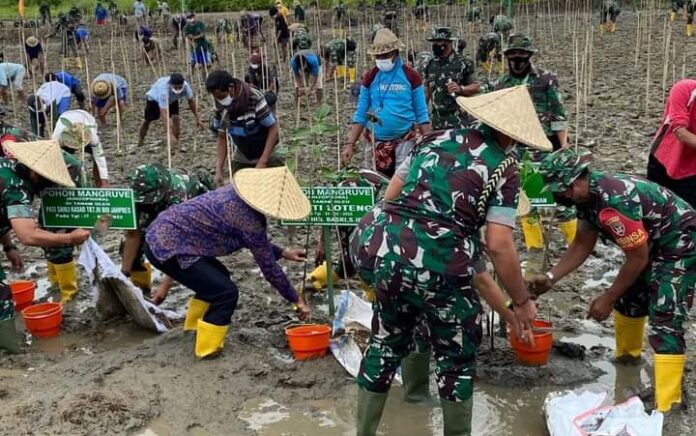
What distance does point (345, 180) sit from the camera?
4.87 metres

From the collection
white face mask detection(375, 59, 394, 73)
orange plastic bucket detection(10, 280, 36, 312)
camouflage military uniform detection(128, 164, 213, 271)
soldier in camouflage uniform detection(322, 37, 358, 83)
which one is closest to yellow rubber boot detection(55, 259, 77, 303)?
orange plastic bucket detection(10, 280, 36, 312)

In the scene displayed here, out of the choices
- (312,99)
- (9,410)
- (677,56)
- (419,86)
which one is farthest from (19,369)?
(677,56)

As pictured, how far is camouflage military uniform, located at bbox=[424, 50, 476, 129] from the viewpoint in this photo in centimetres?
630

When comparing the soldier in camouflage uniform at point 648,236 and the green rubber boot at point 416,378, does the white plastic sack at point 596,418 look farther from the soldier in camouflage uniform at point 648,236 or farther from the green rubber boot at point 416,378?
the green rubber boot at point 416,378

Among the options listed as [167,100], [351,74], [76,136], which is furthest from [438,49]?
[351,74]

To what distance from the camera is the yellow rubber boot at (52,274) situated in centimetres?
564

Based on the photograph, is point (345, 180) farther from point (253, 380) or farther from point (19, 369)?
point (19, 369)

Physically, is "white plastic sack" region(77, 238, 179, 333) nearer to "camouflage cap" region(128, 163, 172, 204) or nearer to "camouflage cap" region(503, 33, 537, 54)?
"camouflage cap" region(128, 163, 172, 204)

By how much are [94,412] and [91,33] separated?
25512 millimetres

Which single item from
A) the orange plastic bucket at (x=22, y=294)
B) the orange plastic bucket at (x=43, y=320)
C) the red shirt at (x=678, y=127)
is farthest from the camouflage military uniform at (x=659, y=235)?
the orange plastic bucket at (x=22, y=294)

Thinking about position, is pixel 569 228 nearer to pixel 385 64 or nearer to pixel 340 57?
pixel 385 64

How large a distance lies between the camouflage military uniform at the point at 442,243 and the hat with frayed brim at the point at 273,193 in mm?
1005

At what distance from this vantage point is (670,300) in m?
3.54

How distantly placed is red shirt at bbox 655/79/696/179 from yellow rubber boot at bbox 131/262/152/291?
11.6ft
